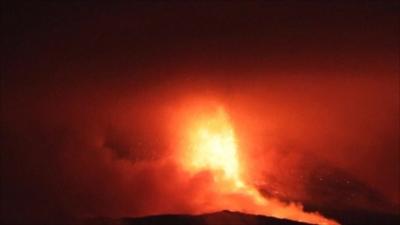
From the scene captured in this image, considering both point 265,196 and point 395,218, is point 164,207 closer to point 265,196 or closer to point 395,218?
point 265,196

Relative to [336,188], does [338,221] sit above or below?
below

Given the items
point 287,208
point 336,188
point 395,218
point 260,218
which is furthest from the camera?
point 336,188

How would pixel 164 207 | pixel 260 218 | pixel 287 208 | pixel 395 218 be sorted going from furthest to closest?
pixel 395 218
pixel 287 208
pixel 164 207
pixel 260 218

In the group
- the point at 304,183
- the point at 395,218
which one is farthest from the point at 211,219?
the point at 395,218

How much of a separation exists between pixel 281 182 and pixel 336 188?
8854 millimetres

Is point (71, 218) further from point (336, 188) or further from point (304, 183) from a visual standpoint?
point (336, 188)

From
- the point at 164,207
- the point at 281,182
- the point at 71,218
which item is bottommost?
the point at 71,218

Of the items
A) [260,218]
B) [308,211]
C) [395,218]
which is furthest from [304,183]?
[260,218]

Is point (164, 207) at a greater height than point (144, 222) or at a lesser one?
greater

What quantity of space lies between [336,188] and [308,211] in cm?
791

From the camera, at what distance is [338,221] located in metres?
40.7

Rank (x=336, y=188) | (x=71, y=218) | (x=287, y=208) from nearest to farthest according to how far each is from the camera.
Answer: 1. (x=71, y=218)
2. (x=287, y=208)
3. (x=336, y=188)

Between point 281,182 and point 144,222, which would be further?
point 281,182

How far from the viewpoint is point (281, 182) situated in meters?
43.2
